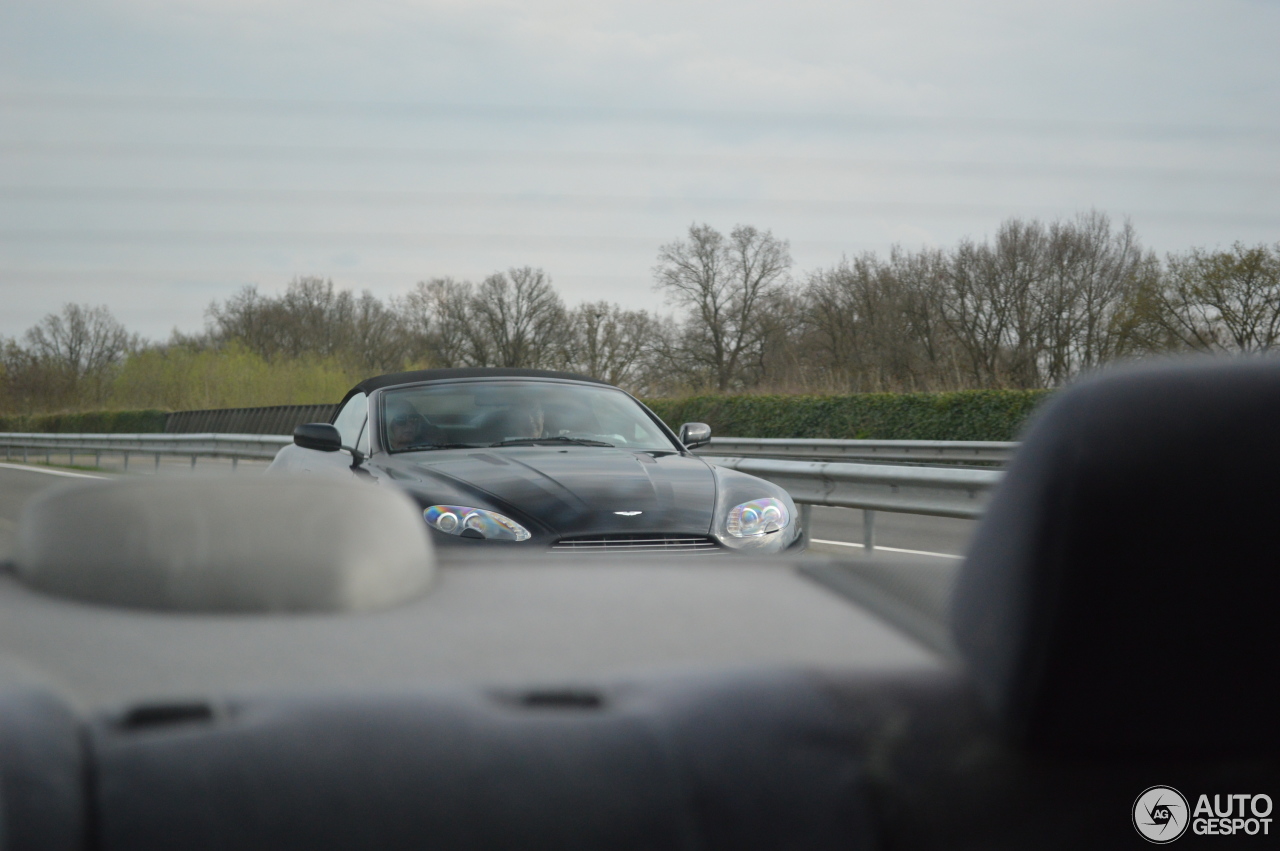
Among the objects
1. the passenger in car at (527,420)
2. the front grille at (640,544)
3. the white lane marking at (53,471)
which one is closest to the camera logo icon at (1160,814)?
the front grille at (640,544)

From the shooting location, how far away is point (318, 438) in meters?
6.55

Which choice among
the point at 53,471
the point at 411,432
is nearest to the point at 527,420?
the point at 411,432

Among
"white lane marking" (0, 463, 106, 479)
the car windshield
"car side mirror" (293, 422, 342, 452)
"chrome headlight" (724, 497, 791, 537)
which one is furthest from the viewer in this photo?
"white lane marking" (0, 463, 106, 479)

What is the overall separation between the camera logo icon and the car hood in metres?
3.89

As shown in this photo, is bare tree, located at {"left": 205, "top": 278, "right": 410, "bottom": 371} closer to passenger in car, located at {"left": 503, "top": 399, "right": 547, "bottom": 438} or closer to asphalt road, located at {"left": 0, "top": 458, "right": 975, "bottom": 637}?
asphalt road, located at {"left": 0, "top": 458, "right": 975, "bottom": 637}

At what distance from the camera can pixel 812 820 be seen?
1096 millimetres

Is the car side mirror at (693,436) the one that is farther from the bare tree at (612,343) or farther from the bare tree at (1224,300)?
the bare tree at (612,343)

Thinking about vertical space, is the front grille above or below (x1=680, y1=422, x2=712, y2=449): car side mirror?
below

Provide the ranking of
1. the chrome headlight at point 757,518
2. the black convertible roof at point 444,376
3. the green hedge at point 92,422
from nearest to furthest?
the chrome headlight at point 757,518, the black convertible roof at point 444,376, the green hedge at point 92,422

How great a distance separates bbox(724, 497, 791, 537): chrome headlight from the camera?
17.5 feet

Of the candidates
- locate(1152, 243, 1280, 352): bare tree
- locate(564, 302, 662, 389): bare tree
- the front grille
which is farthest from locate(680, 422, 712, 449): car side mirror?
locate(564, 302, 662, 389): bare tree

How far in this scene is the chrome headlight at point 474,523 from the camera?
5008 millimetres

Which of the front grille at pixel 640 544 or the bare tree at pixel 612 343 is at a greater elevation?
the bare tree at pixel 612 343

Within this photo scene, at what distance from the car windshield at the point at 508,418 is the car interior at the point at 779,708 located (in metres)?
5.39
